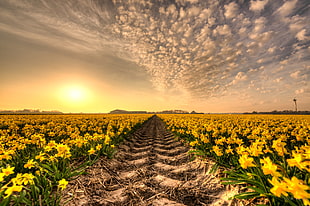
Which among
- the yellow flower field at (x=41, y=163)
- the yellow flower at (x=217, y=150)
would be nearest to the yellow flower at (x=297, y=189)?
the yellow flower at (x=217, y=150)

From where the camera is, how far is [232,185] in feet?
9.10

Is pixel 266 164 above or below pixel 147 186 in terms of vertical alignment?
above

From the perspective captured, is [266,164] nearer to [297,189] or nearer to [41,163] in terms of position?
[297,189]

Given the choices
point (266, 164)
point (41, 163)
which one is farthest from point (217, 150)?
point (41, 163)

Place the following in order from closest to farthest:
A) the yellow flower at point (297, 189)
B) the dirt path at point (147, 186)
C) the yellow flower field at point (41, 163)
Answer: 1. the yellow flower at point (297, 189)
2. the yellow flower field at point (41, 163)
3. the dirt path at point (147, 186)

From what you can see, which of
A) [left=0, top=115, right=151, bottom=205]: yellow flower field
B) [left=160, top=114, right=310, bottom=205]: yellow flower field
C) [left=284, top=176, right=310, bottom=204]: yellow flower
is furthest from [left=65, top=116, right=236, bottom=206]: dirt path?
[left=284, top=176, right=310, bottom=204]: yellow flower

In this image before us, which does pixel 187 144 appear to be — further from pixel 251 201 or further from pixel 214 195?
pixel 251 201

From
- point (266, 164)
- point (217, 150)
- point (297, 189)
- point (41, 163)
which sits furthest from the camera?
point (217, 150)

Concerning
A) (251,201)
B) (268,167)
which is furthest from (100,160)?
(268,167)

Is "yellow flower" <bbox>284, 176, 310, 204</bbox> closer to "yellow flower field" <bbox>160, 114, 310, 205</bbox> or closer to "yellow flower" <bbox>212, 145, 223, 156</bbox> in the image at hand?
"yellow flower field" <bbox>160, 114, 310, 205</bbox>

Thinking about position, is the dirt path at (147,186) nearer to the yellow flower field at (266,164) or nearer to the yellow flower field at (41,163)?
the yellow flower field at (41,163)

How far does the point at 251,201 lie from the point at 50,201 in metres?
3.27

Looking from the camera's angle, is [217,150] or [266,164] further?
[217,150]

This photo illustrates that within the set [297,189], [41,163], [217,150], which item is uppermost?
[297,189]
